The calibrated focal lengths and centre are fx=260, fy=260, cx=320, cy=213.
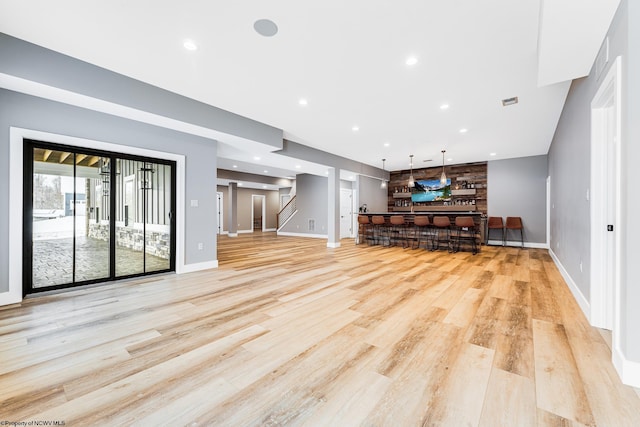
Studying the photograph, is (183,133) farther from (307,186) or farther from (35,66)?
(307,186)

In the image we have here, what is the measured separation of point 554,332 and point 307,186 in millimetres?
9048

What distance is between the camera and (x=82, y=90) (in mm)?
2975

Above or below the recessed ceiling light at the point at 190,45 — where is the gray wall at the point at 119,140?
below

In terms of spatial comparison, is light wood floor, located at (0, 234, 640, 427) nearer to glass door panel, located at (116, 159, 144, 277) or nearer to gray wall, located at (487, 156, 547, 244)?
glass door panel, located at (116, 159, 144, 277)

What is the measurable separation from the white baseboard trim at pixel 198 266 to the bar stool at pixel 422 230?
518cm

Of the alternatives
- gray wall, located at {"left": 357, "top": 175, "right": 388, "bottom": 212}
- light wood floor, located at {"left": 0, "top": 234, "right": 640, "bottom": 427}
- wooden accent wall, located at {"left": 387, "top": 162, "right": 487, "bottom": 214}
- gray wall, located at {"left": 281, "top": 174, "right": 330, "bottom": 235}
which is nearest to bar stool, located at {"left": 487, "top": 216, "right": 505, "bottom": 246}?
wooden accent wall, located at {"left": 387, "top": 162, "right": 487, "bottom": 214}

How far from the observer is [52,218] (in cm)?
337

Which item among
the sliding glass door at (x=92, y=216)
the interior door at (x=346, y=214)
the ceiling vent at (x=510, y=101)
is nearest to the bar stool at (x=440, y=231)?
the ceiling vent at (x=510, y=101)

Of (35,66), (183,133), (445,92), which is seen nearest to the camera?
(35,66)

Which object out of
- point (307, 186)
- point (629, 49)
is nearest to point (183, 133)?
point (629, 49)

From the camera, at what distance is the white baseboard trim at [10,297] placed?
2838mm

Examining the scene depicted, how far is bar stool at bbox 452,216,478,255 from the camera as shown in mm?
6379

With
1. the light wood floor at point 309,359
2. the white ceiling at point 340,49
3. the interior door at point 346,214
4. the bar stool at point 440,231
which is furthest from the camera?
the interior door at point 346,214

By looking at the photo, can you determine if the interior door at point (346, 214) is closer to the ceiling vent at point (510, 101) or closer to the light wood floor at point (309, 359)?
the ceiling vent at point (510, 101)
